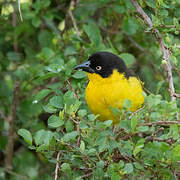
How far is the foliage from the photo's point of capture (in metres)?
1.93

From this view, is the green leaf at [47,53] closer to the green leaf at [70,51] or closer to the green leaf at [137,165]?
the green leaf at [70,51]

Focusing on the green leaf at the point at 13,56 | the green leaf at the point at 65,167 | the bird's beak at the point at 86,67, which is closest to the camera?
the green leaf at the point at 65,167

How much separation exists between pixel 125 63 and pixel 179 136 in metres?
1.58

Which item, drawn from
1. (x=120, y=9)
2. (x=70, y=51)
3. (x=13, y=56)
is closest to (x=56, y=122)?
(x=70, y=51)

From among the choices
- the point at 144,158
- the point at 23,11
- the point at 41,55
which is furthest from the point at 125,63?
the point at 144,158

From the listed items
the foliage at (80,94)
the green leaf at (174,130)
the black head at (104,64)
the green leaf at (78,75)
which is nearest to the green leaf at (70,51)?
the foliage at (80,94)

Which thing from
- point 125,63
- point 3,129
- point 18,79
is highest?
point 125,63

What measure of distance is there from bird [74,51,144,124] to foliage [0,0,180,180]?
0.10 metres

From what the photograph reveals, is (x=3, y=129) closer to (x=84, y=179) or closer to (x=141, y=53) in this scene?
(x=141, y=53)

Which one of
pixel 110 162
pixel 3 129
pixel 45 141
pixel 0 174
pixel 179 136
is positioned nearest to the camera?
pixel 179 136

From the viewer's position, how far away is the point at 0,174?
3959mm

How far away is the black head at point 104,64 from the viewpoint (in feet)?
10.3

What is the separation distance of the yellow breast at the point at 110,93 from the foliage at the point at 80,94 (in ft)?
0.31

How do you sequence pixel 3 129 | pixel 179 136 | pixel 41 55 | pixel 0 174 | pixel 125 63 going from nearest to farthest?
1. pixel 179 136
2. pixel 125 63
3. pixel 41 55
4. pixel 0 174
5. pixel 3 129
